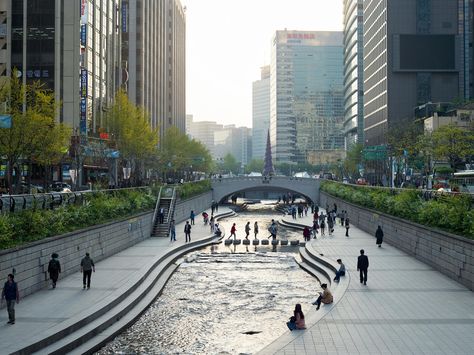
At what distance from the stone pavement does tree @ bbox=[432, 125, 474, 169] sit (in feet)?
116

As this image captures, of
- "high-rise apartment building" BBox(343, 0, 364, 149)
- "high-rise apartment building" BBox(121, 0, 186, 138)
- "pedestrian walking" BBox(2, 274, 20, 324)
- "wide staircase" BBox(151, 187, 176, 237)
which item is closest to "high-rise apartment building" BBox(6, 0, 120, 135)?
"wide staircase" BBox(151, 187, 176, 237)

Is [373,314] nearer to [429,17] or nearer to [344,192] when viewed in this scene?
[344,192]

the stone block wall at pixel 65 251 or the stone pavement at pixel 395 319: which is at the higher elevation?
the stone block wall at pixel 65 251

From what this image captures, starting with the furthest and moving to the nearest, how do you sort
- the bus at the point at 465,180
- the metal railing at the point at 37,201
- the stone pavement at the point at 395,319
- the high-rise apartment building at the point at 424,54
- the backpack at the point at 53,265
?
the high-rise apartment building at the point at 424,54, the bus at the point at 465,180, the backpack at the point at 53,265, the metal railing at the point at 37,201, the stone pavement at the point at 395,319

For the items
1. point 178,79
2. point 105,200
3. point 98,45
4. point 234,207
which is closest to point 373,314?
point 105,200

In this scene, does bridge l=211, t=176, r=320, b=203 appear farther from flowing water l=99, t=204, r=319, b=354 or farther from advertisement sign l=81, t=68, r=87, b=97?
flowing water l=99, t=204, r=319, b=354

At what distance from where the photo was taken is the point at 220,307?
24.2 meters

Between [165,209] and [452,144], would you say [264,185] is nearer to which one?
[452,144]

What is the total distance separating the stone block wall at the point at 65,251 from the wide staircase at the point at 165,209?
6.27 metres

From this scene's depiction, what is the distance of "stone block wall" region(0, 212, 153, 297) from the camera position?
22359 millimetres

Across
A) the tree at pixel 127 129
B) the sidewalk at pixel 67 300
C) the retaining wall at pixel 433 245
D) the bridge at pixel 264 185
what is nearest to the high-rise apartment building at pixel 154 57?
the bridge at pixel 264 185

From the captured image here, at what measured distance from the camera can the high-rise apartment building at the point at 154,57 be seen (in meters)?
A: 104

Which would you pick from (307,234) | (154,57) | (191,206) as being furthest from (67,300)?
(154,57)

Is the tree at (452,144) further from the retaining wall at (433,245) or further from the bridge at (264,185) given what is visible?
the bridge at (264,185)
